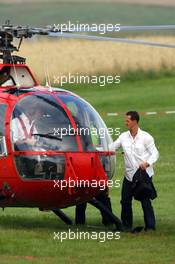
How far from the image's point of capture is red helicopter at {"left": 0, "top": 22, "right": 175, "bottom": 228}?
52.4 feet

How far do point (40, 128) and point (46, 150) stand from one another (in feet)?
1.09

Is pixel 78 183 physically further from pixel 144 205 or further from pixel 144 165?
pixel 144 205

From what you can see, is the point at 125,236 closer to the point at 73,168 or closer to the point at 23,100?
the point at 73,168

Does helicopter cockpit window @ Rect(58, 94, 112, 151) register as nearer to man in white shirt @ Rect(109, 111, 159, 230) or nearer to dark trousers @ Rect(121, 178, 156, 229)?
man in white shirt @ Rect(109, 111, 159, 230)

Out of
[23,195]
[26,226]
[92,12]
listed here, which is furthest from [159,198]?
[92,12]

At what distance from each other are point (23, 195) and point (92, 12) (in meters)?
60.1

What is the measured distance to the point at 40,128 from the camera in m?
16.0

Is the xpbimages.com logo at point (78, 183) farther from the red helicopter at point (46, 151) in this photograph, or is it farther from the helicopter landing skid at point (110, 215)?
the helicopter landing skid at point (110, 215)

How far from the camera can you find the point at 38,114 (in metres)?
16.2

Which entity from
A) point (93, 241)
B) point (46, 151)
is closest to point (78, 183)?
point (46, 151)

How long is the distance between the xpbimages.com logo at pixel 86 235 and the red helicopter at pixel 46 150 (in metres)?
0.45

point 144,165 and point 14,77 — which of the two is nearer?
point 144,165

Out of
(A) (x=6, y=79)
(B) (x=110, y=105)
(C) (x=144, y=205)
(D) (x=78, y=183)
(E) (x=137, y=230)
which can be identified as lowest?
(B) (x=110, y=105)

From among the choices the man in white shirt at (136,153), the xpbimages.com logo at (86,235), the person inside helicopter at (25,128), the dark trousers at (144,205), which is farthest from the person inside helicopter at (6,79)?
the xpbimages.com logo at (86,235)
